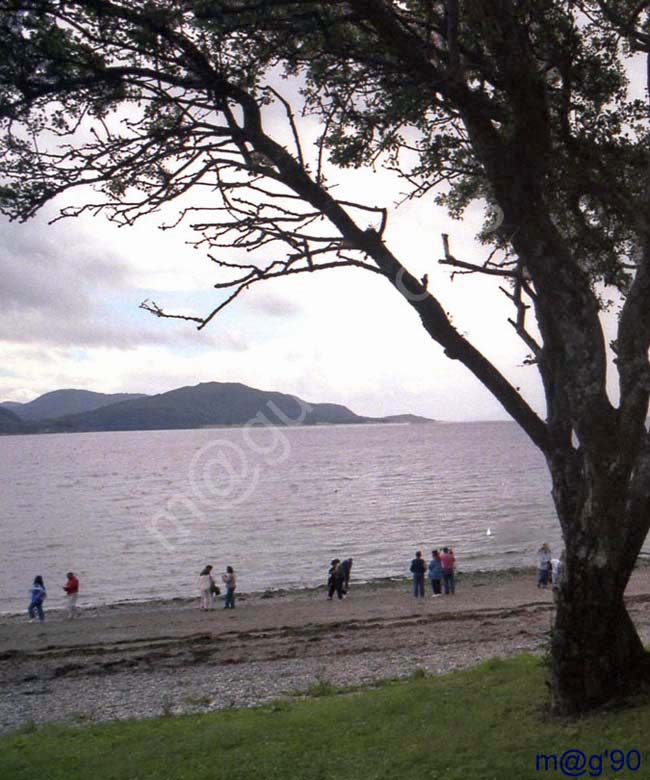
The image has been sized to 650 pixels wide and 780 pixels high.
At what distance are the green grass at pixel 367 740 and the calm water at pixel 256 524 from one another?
28626mm

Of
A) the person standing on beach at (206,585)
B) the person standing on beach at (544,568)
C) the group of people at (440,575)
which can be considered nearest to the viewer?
the person standing on beach at (206,585)

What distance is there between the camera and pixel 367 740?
842cm

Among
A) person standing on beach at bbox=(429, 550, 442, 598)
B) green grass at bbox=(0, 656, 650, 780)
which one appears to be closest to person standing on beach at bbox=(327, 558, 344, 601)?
person standing on beach at bbox=(429, 550, 442, 598)

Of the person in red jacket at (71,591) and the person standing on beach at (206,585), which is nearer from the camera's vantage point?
the person standing on beach at (206,585)

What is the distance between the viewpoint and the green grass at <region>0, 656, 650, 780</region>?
7.29m

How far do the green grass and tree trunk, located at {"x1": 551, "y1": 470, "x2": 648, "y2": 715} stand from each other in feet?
0.97

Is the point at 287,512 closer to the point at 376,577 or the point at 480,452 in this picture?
the point at 376,577

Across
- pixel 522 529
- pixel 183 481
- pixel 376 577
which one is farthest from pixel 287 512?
pixel 183 481

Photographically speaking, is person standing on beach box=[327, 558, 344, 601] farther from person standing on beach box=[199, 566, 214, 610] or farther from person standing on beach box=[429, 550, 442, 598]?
person standing on beach box=[199, 566, 214, 610]

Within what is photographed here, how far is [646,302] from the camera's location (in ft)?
26.5

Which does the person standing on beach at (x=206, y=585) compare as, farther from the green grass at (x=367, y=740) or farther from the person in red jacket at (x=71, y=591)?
the green grass at (x=367, y=740)

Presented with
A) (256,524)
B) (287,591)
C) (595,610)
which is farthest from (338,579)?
(256,524)

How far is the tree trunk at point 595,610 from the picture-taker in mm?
7812

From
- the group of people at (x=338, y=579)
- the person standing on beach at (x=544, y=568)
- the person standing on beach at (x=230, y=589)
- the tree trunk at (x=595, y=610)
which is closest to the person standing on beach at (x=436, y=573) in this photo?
the group of people at (x=338, y=579)
